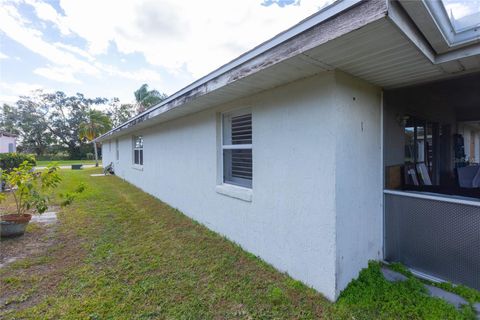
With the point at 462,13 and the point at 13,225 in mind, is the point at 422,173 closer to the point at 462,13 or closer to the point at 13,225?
the point at 462,13

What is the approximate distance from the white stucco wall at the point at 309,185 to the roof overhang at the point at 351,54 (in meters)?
0.23

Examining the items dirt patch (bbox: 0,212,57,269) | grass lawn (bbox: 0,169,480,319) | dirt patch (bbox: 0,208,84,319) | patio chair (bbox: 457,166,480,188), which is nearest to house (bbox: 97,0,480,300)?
patio chair (bbox: 457,166,480,188)

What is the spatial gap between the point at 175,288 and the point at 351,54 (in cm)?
299

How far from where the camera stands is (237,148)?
3.83 meters

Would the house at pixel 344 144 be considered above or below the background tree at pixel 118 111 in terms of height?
below

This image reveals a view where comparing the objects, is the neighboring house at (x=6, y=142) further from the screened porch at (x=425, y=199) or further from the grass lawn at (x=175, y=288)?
the screened porch at (x=425, y=199)

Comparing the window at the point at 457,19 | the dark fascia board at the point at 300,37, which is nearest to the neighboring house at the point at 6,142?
the dark fascia board at the point at 300,37

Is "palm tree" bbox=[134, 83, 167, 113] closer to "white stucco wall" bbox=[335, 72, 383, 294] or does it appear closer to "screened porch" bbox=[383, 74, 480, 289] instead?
"screened porch" bbox=[383, 74, 480, 289]

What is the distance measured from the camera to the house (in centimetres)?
178

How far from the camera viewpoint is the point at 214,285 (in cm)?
259

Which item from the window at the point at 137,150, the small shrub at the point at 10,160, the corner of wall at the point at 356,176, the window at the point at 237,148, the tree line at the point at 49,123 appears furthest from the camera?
the tree line at the point at 49,123

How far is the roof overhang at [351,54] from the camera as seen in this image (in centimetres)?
146

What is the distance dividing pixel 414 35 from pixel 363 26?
594 mm

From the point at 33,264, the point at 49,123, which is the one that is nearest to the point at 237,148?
the point at 33,264
